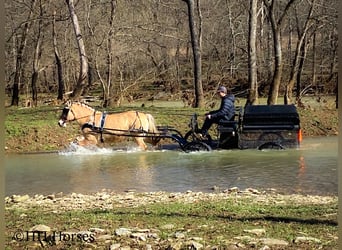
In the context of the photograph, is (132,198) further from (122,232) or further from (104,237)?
(104,237)

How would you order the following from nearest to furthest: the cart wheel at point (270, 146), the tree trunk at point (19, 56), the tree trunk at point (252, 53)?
the cart wheel at point (270, 146) → the tree trunk at point (252, 53) → the tree trunk at point (19, 56)

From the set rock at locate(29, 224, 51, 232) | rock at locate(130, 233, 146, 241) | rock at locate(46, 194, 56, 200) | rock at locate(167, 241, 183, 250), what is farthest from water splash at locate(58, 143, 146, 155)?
rock at locate(167, 241, 183, 250)

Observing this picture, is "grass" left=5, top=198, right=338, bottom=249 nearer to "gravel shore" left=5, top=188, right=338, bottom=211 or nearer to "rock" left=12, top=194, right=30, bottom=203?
"gravel shore" left=5, top=188, right=338, bottom=211

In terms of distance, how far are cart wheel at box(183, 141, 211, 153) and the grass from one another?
4.74 meters

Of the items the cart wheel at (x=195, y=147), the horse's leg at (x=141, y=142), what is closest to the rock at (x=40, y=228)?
the cart wheel at (x=195, y=147)

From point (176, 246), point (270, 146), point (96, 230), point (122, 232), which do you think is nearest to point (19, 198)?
point (96, 230)

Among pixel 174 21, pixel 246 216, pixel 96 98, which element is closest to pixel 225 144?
pixel 246 216

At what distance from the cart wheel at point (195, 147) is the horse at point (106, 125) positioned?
3.40 ft

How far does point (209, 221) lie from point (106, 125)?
6.99 metres

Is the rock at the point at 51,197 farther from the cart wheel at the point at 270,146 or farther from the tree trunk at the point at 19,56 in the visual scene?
the tree trunk at the point at 19,56

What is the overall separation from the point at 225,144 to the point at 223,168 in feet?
4.91

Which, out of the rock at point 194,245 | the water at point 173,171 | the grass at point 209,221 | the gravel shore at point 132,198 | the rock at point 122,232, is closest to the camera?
the rock at point 194,245

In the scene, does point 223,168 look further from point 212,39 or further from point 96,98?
Result: point 212,39

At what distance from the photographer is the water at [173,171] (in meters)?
8.23
